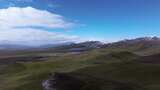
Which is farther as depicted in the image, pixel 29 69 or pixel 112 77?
pixel 29 69

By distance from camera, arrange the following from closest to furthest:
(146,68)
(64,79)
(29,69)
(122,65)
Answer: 1. (64,79)
2. (146,68)
3. (122,65)
4. (29,69)

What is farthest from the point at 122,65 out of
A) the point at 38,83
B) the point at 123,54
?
the point at 123,54

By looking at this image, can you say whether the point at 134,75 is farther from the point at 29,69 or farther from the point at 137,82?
the point at 29,69

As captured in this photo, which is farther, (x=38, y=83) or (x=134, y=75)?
(x=134, y=75)

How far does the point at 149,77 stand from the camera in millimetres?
79000

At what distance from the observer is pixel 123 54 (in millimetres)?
145625

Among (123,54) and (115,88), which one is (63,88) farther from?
(123,54)

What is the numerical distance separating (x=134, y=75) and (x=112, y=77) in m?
5.86

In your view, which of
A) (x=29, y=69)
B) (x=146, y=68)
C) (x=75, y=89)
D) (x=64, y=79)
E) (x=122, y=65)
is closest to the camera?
(x=75, y=89)

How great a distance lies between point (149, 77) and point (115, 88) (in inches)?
730

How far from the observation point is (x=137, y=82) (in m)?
73.9

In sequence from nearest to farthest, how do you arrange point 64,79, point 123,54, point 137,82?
1. point 64,79
2. point 137,82
3. point 123,54

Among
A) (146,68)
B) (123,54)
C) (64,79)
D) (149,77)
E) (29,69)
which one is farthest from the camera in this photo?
(123,54)

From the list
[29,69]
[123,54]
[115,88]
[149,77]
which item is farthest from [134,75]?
[123,54]
